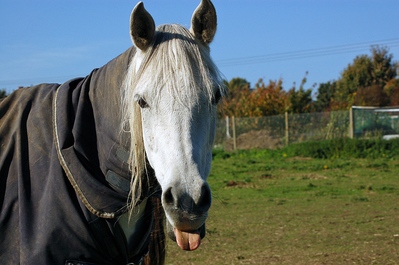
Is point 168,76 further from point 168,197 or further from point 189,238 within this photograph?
point 189,238

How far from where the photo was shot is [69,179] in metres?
2.83

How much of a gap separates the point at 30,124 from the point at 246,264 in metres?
3.66

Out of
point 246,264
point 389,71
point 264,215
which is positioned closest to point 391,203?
point 264,215

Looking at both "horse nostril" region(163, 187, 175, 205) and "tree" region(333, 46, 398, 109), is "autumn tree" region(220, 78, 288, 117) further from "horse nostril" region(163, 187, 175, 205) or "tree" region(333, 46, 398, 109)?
"horse nostril" region(163, 187, 175, 205)

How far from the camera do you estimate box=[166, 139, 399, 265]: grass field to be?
650cm

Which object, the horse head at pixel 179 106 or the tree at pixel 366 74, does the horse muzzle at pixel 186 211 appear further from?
the tree at pixel 366 74

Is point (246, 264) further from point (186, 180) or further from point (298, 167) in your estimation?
point (298, 167)

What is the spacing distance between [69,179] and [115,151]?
0.86 feet

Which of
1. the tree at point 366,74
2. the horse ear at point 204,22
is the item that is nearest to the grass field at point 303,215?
the horse ear at point 204,22

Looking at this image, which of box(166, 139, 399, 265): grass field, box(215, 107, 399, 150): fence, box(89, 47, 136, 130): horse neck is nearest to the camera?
box(89, 47, 136, 130): horse neck

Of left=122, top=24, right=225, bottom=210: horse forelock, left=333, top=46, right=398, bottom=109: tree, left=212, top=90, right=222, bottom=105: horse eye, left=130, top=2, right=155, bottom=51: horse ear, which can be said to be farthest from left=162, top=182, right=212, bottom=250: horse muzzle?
left=333, top=46, right=398, bottom=109: tree

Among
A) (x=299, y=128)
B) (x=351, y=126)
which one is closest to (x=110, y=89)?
(x=351, y=126)

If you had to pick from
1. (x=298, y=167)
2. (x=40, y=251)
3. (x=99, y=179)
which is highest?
(x=99, y=179)

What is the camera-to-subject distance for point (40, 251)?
2734 mm
